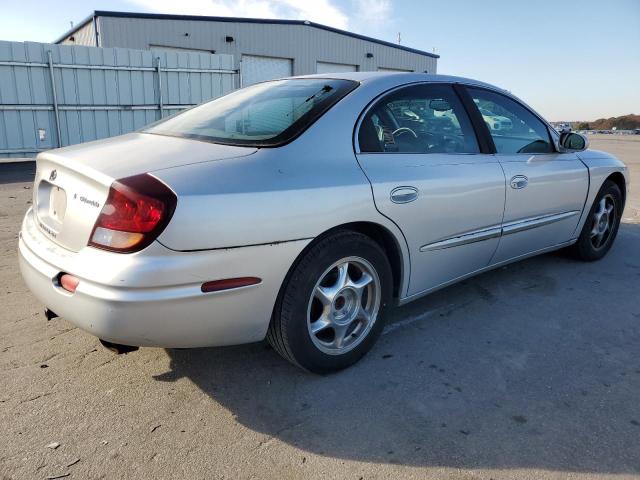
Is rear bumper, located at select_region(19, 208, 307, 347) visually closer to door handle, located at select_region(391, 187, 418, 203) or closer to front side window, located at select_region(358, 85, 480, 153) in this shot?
door handle, located at select_region(391, 187, 418, 203)

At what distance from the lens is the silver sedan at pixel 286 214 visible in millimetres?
2041

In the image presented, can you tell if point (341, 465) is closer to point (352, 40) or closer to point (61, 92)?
point (61, 92)

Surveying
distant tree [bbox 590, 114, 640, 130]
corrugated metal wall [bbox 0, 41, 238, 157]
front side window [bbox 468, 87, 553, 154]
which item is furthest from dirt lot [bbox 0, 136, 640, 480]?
distant tree [bbox 590, 114, 640, 130]

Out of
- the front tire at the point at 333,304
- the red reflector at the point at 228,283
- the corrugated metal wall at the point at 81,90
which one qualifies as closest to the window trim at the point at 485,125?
the front tire at the point at 333,304

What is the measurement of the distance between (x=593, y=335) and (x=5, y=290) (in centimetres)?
405

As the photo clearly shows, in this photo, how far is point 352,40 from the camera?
2356 centimetres

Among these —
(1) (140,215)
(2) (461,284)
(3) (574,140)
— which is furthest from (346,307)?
(3) (574,140)

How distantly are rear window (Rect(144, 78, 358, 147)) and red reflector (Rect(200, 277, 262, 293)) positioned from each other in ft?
2.14

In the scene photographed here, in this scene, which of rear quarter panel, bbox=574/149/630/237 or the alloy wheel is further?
rear quarter panel, bbox=574/149/630/237

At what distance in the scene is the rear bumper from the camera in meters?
2.00

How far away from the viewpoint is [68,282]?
7.04 feet

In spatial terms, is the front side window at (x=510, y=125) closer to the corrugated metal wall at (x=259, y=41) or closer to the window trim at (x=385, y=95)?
the window trim at (x=385, y=95)

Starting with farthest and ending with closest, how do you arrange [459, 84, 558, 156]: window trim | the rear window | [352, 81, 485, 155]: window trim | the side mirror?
the side mirror
[459, 84, 558, 156]: window trim
[352, 81, 485, 155]: window trim
the rear window

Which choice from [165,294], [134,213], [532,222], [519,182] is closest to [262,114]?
[134,213]
